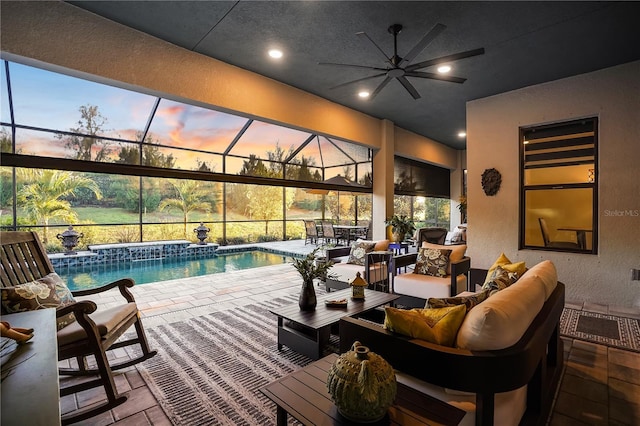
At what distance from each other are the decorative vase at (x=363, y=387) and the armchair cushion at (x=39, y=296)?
7.16 feet

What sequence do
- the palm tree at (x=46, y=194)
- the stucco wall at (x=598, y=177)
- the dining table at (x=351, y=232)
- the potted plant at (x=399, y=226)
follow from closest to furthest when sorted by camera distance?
the stucco wall at (x=598, y=177)
the potted plant at (x=399, y=226)
the palm tree at (x=46, y=194)
the dining table at (x=351, y=232)

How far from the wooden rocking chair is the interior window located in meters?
5.64

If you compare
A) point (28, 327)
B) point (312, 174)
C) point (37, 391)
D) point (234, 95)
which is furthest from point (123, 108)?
point (37, 391)

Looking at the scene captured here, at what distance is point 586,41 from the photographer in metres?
3.66

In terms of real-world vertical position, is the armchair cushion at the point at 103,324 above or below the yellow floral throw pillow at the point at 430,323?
below

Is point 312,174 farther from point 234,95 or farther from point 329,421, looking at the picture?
point 329,421

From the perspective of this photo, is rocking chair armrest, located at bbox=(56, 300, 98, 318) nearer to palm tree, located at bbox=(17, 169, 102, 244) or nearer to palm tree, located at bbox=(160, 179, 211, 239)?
palm tree, located at bbox=(17, 169, 102, 244)

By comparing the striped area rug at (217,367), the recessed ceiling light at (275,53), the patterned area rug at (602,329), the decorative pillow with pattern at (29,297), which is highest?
the recessed ceiling light at (275,53)

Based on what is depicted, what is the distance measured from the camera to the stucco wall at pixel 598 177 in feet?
13.7

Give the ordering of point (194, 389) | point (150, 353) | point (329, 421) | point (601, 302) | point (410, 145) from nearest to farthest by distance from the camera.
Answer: point (329, 421)
point (194, 389)
point (150, 353)
point (601, 302)
point (410, 145)

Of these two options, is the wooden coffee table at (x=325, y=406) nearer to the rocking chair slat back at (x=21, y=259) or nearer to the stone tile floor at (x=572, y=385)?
the stone tile floor at (x=572, y=385)

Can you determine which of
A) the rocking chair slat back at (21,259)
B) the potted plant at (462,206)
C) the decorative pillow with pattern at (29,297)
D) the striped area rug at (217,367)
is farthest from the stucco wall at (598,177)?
the rocking chair slat back at (21,259)

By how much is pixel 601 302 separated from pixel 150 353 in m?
5.79

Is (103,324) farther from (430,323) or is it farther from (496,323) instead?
(496,323)
